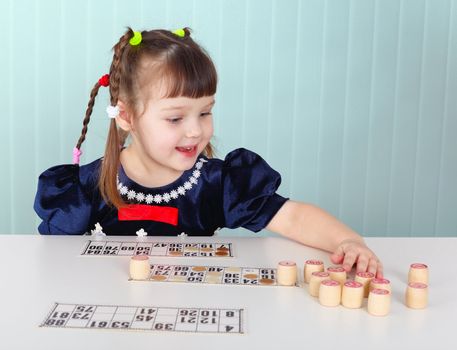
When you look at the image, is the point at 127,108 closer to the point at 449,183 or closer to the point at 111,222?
the point at 111,222

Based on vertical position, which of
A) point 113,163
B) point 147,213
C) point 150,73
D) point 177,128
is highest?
point 150,73

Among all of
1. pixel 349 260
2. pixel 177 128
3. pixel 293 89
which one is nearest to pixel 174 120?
pixel 177 128

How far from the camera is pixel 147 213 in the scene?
180 cm

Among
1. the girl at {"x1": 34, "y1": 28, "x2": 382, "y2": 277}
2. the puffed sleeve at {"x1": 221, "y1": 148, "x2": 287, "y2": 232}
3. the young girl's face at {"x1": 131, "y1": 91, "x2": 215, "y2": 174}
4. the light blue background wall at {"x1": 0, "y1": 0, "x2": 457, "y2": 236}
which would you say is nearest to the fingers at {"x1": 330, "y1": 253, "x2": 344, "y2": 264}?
the girl at {"x1": 34, "y1": 28, "x2": 382, "y2": 277}

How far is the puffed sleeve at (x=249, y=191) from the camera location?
1.75 meters

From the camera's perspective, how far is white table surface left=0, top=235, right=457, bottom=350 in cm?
101

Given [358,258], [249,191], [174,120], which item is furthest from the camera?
[249,191]

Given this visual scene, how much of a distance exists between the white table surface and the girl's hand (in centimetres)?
3

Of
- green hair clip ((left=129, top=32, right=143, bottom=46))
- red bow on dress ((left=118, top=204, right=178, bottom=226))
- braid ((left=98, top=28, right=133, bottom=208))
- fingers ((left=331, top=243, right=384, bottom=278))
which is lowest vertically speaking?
red bow on dress ((left=118, top=204, right=178, bottom=226))

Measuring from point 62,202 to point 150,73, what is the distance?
0.35 meters

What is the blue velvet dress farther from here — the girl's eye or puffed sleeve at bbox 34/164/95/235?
the girl's eye

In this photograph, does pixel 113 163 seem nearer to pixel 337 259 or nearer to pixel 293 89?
pixel 337 259

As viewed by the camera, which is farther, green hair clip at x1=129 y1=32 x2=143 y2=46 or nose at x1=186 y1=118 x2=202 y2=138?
green hair clip at x1=129 y1=32 x2=143 y2=46

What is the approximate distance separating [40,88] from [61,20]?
0.28 metres
